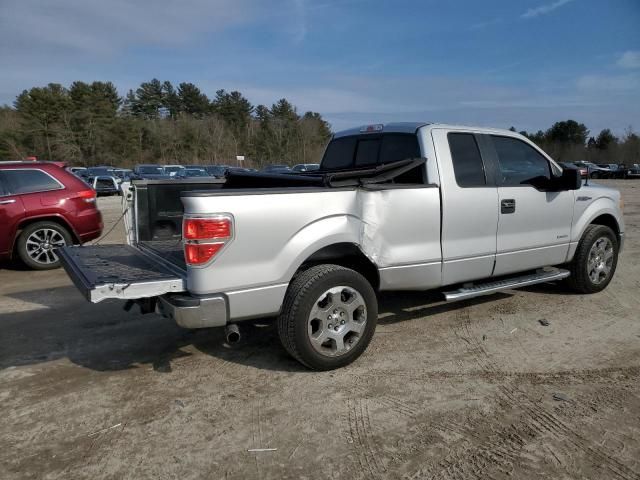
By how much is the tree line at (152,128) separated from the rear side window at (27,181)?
53.1m

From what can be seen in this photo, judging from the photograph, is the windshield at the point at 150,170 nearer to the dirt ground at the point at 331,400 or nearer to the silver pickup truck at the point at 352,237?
the dirt ground at the point at 331,400

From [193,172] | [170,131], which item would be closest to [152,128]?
[170,131]

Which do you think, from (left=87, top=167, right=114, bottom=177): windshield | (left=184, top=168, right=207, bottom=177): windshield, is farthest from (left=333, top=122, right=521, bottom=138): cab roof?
(left=87, top=167, right=114, bottom=177): windshield

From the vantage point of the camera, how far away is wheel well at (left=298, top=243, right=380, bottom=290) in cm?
365

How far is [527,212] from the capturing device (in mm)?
4766

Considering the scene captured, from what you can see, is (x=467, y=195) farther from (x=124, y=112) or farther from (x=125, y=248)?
(x=124, y=112)

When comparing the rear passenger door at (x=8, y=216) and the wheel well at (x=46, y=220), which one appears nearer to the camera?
the rear passenger door at (x=8, y=216)

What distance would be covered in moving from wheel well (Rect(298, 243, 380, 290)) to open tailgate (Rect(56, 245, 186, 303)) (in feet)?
3.35

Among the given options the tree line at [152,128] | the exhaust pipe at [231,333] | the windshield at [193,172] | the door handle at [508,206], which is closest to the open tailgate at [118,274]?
the exhaust pipe at [231,333]

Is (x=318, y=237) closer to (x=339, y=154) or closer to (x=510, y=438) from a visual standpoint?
(x=510, y=438)

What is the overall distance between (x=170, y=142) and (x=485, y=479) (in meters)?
68.1

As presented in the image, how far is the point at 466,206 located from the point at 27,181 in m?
6.67

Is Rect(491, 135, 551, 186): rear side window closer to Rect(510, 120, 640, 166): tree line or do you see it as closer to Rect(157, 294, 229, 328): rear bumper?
Rect(157, 294, 229, 328): rear bumper

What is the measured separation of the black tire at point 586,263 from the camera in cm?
539
